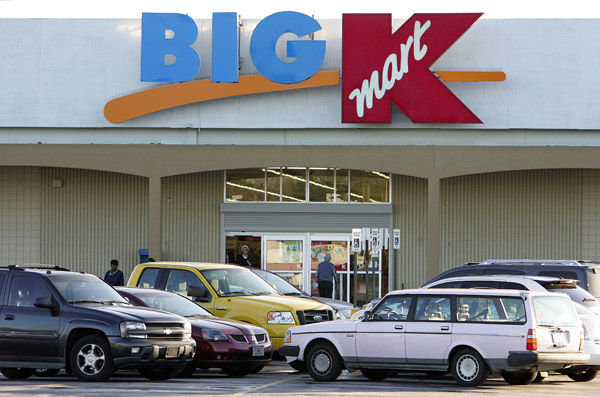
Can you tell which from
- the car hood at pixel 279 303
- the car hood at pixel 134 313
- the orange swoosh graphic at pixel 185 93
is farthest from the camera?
the orange swoosh graphic at pixel 185 93

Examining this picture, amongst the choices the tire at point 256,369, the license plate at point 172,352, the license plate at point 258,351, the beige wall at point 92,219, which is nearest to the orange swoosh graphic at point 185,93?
the beige wall at point 92,219

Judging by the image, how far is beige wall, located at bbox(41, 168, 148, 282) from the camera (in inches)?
1287

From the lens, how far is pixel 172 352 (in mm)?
15008

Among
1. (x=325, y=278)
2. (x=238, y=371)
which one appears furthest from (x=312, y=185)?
(x=238, y=371)

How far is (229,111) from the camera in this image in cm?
3150

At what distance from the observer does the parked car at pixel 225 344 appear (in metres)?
16.1

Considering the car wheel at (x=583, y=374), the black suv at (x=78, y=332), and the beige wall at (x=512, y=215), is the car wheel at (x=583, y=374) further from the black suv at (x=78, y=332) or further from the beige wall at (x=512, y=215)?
the beige wall at (x=512, y=215)

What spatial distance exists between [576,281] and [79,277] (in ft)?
26.4

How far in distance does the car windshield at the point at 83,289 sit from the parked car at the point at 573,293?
5563 millimetres

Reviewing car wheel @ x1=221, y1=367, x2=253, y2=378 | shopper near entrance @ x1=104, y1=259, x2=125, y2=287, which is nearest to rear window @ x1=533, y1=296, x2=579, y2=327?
car wheel @ x1=221, y1=367, x2=253, y2=378

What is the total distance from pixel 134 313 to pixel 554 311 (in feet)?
19.9

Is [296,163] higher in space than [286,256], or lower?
higher

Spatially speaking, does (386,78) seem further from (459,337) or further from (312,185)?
(459,337)

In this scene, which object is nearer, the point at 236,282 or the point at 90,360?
the point at 90,360
